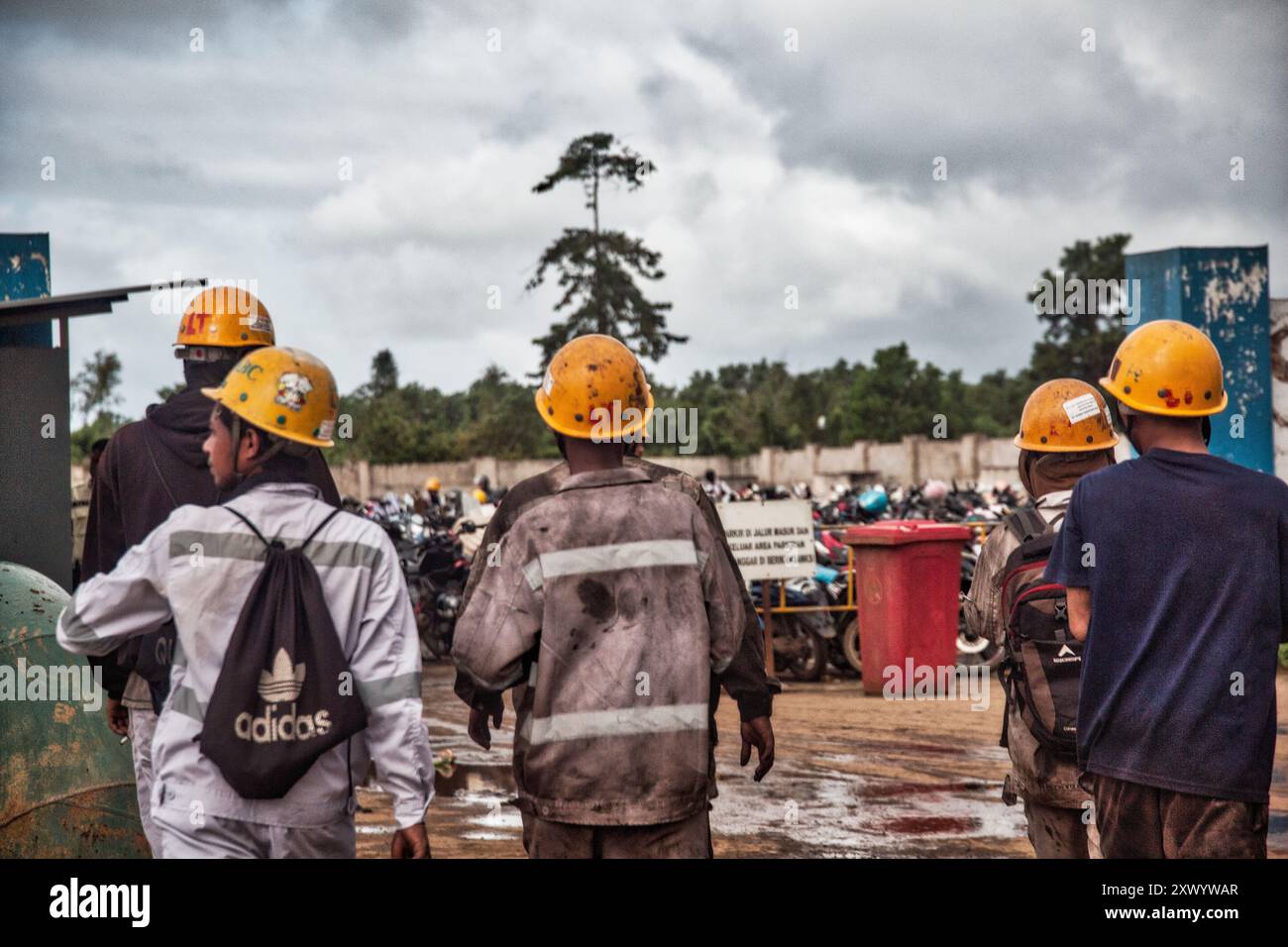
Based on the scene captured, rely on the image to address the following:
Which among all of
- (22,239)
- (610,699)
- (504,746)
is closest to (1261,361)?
(504,746)

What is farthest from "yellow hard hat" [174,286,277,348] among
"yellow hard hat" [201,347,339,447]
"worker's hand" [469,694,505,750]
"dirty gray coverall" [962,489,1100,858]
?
"dirty gray coverall" [962,489,1100,858]

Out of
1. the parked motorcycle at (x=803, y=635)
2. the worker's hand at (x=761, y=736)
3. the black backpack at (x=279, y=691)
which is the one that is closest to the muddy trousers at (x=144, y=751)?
the black backpack at (x=279, y=691)

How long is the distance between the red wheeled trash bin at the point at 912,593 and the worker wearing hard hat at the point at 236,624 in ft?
27.2

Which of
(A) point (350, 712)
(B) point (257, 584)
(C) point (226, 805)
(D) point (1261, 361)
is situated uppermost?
(D) point (1261, 361)

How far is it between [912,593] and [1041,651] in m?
7.11

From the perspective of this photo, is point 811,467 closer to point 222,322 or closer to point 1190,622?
point 222,322

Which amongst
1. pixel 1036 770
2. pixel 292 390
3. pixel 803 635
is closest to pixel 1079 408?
pixel 1036 770

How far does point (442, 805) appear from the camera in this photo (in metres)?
7.80

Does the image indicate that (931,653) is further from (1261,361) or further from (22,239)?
(22,239)

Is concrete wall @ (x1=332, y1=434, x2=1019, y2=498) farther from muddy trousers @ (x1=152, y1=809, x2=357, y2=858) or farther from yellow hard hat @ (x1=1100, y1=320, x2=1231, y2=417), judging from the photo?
muddy trousers @ (x1=152, y1=809, x2=357, y2=858)

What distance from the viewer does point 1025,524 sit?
14.5 ft

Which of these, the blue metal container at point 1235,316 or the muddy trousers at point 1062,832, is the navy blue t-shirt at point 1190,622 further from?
the blue metal container at point 1235,316

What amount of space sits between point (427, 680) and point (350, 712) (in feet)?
34.2
